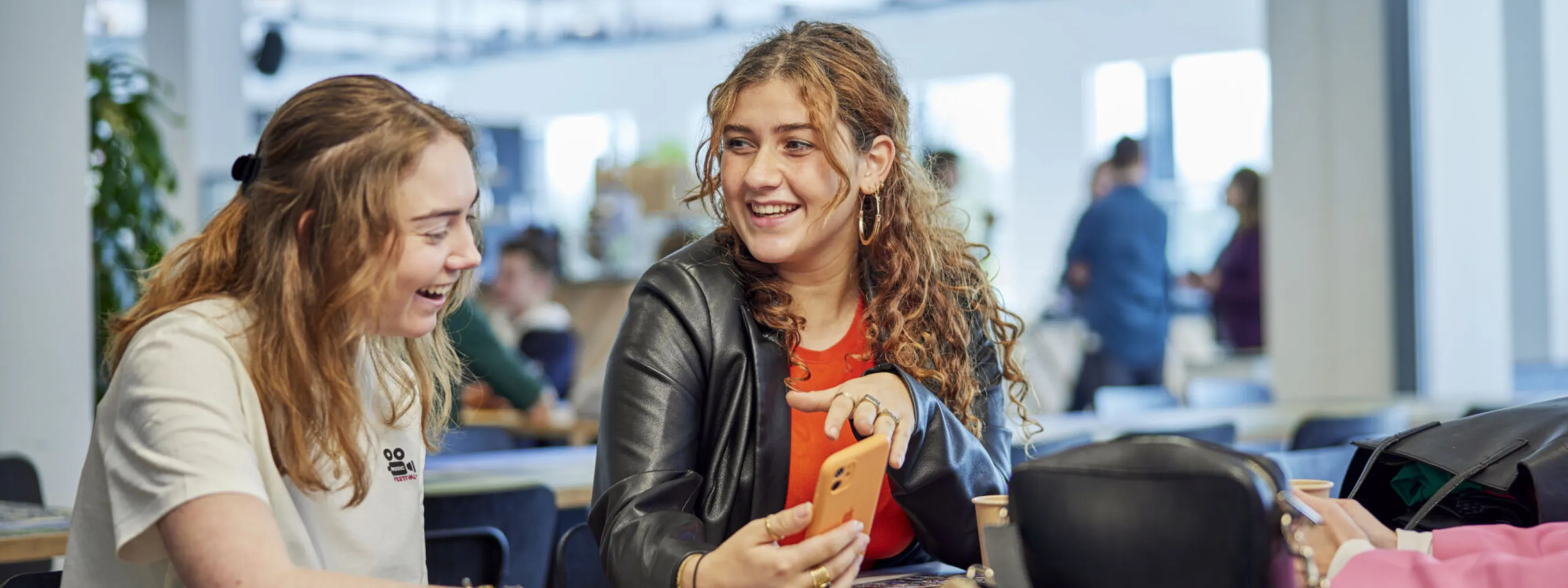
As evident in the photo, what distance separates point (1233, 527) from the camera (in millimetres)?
1010

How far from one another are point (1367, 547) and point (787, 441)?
0.74 m

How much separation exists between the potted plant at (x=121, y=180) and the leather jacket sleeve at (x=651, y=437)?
3.32m

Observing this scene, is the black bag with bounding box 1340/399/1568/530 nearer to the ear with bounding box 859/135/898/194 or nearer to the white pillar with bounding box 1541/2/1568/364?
the ear with bounding box 859/135/898/194

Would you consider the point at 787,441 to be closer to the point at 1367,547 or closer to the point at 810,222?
the point at 810,222

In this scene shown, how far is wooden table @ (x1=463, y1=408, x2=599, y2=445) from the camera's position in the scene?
191 inches

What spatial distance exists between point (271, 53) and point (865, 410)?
7816 mm

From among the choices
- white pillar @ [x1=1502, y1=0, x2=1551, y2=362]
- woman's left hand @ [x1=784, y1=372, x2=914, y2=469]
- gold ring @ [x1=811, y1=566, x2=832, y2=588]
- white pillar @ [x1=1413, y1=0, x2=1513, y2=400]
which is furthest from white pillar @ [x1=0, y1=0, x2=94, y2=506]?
white pillar @ [x1=1502, y1=0, x2=1551, y2=362]

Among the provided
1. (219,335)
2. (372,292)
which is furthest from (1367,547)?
(219,335)

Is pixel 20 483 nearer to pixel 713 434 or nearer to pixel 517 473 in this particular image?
pixel 517 473

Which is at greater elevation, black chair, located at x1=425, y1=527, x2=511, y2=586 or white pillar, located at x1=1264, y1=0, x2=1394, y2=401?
white pillar, located at x1=1264, y1=0, x2=1394, y2=401

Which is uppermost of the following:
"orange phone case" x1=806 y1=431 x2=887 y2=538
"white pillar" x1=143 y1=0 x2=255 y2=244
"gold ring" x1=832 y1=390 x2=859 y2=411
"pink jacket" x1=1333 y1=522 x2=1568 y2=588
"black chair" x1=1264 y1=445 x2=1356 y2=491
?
"white pillar" x1=143 y1=0 x2=255 y2=244

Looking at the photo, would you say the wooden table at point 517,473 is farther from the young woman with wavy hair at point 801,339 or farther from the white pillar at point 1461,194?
the white pillar at point 1461,194

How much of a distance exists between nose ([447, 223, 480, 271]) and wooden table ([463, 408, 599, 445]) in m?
3.39

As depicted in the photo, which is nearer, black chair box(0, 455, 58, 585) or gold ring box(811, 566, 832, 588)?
gold ring box(811, 566, 832, 588)
